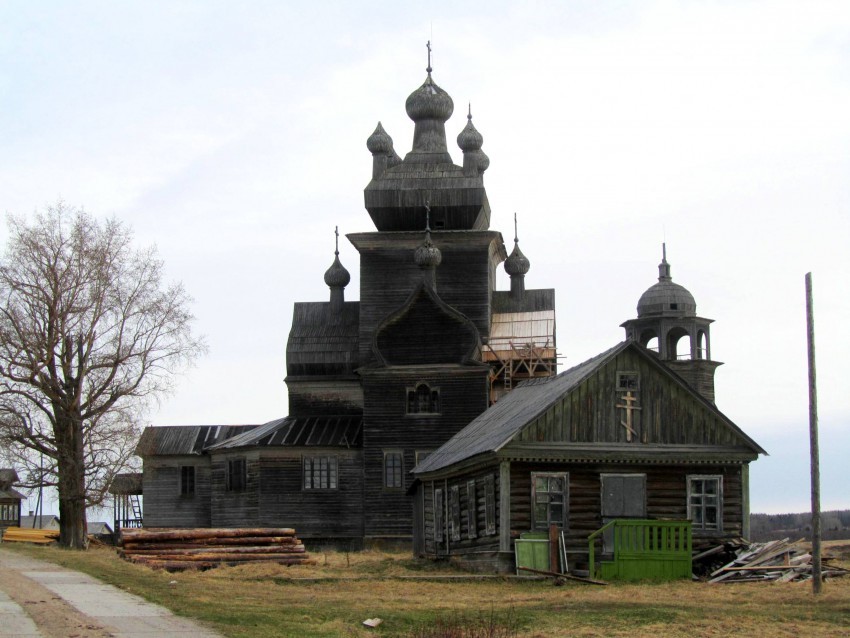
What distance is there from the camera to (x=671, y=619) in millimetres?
22125

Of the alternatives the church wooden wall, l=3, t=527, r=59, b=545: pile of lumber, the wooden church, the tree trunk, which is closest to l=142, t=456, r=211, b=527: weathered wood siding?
the wooden church

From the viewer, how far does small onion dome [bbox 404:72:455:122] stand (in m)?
59.1

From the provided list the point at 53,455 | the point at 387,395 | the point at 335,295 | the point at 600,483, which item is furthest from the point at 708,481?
the point at 335,295

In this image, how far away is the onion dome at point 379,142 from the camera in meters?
58.2

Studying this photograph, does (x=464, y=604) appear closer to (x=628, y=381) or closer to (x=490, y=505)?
(x=490, y=505)

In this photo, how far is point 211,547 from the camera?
35.5 m

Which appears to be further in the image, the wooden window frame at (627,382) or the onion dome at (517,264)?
the onion dome at (517,264)

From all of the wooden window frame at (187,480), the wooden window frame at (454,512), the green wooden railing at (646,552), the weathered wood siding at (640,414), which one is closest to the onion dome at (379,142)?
the wooden window frame at (187,480)

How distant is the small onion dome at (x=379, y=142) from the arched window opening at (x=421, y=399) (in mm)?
Result: 11968

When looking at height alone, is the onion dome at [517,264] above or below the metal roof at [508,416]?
above

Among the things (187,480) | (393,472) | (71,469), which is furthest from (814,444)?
(187,480)

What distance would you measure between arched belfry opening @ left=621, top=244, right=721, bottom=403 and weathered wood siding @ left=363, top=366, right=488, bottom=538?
1047cm

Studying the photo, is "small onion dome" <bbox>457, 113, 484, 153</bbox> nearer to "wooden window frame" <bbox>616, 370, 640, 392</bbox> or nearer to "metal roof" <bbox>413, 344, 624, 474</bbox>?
"metal roof" <bbox>413, 344, 624, 474</bbox>

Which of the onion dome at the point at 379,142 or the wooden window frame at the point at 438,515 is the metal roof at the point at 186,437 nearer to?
the onion dome at the point at 379,142
